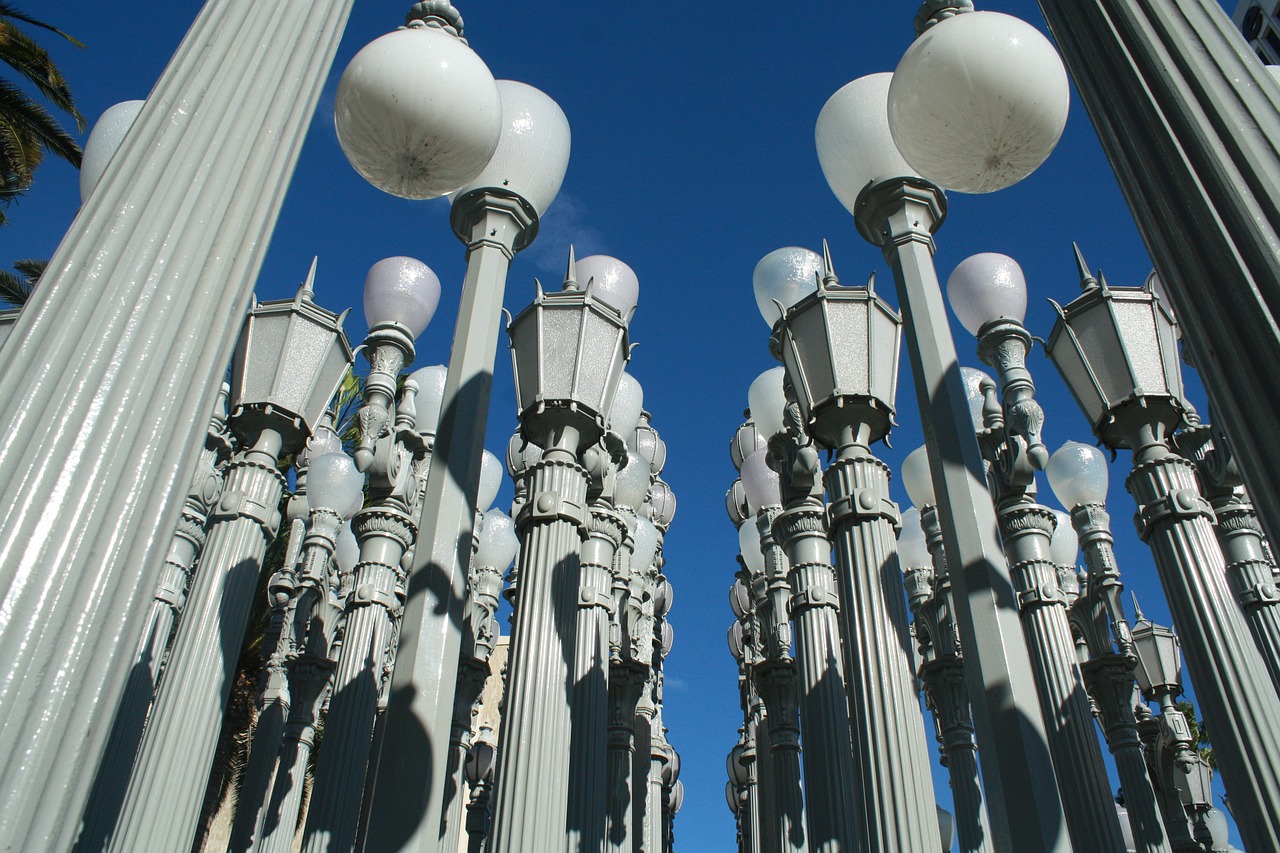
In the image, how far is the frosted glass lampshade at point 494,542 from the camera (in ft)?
46.9

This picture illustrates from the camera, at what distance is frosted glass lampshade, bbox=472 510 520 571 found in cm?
1430

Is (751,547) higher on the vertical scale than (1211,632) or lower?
higher

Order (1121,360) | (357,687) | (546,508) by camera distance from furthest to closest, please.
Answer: (357,687), (1121,360), (546,508)

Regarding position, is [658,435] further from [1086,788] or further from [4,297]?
[4,297]

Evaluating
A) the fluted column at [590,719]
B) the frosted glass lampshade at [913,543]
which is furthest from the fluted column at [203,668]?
the frosted glass lampshade at [913,543]

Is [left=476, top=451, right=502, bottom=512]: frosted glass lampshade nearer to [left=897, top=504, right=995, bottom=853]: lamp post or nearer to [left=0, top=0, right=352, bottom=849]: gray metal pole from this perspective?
[left=897, top=504, right=995, bottom=853]: lamp post

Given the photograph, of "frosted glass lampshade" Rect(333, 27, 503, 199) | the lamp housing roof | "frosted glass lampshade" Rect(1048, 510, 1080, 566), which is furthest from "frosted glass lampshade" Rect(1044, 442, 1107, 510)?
"frosted glass lampshade" Rect(333, 27, 503, 199)

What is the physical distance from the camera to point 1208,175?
3137 mm

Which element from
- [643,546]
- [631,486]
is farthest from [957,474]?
[643,546]

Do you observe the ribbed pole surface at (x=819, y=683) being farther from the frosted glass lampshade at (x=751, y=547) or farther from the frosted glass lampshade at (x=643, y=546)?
the frosted glass lampshade at (x=643, y=546)

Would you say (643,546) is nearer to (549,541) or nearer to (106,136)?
(549,541)

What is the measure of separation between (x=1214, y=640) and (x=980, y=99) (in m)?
4.30

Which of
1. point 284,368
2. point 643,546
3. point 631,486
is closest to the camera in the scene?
point 284,368

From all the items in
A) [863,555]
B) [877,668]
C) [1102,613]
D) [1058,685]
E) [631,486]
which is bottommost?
[877,668]
